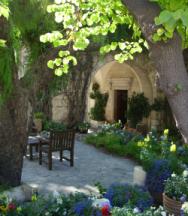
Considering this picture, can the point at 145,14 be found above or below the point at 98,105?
above

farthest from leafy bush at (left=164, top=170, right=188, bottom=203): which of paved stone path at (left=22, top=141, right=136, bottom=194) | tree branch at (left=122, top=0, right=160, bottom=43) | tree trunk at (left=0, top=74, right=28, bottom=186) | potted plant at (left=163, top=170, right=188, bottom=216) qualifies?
tree branch at (left=122, top=0, right=160, bottom=43)

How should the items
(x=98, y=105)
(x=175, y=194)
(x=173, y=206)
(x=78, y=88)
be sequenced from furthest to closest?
(x=98, y=105), (x=78, y=88), (x=175, y=194), (x=173, y=206)

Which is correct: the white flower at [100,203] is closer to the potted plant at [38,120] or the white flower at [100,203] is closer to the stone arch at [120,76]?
the potted plant at [38,120]

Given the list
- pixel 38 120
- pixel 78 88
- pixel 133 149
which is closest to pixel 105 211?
pixel 133 149

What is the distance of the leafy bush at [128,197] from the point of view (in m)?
3.60

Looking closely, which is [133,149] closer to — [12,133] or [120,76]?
[12,133]

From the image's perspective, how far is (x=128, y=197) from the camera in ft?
12.0

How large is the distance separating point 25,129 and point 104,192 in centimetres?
166

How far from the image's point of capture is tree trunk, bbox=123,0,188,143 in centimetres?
193

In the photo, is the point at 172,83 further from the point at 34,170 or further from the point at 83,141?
the point at 83,141

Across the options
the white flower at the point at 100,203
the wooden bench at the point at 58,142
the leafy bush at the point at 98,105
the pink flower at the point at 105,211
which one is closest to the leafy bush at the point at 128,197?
the white flower at the point at 100,203

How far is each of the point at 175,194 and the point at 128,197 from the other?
29.4 inches

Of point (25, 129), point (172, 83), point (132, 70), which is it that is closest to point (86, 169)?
point (25, 129)

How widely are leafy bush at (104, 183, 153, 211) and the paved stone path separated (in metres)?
2.06
